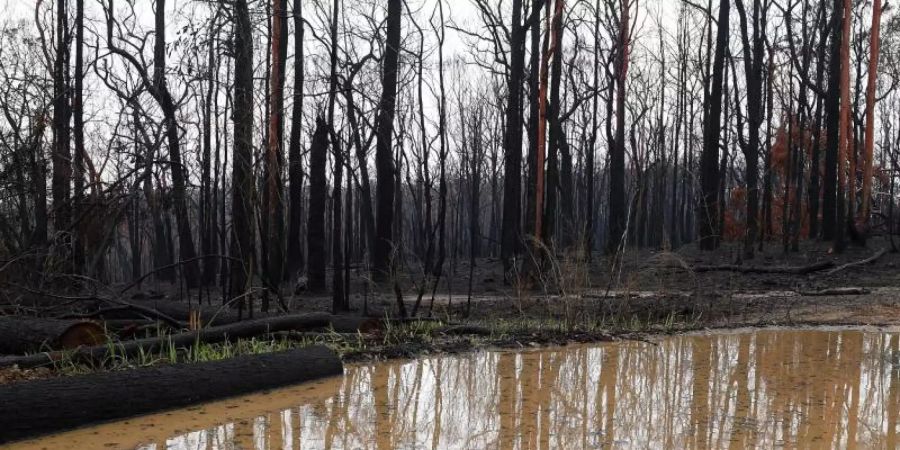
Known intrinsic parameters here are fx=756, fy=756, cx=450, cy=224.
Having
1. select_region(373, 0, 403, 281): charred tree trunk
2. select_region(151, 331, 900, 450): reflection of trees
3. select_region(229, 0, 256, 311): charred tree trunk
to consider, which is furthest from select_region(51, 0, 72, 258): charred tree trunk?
select_region(373, 0, 403, 281): charred tree trunk

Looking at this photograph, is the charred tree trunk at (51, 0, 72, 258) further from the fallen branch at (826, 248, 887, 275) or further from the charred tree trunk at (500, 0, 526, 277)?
the fallen branch at (826, 248, 887, 275)

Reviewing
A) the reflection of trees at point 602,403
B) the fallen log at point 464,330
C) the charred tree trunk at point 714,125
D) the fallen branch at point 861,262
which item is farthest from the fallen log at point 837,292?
the charred tree trunk at point 714,125

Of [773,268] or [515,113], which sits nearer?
[773,268]

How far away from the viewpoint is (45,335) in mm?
6582

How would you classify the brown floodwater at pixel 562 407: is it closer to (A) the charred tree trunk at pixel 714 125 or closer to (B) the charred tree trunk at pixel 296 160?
(B) the charred tree trunk at pixel 296 160

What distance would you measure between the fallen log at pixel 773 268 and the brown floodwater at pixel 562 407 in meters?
8.65

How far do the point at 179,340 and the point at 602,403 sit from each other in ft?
11.7

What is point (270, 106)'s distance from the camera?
10719 mm

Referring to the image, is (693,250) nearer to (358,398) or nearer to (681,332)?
(681,332)

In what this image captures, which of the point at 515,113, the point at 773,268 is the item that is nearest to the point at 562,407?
the point at 515,113

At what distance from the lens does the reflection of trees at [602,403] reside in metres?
4.50

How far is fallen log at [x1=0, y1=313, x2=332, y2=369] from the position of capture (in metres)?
5.88

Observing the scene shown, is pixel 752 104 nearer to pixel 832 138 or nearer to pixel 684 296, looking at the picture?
pixel 832 138

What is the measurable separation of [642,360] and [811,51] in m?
19.2
